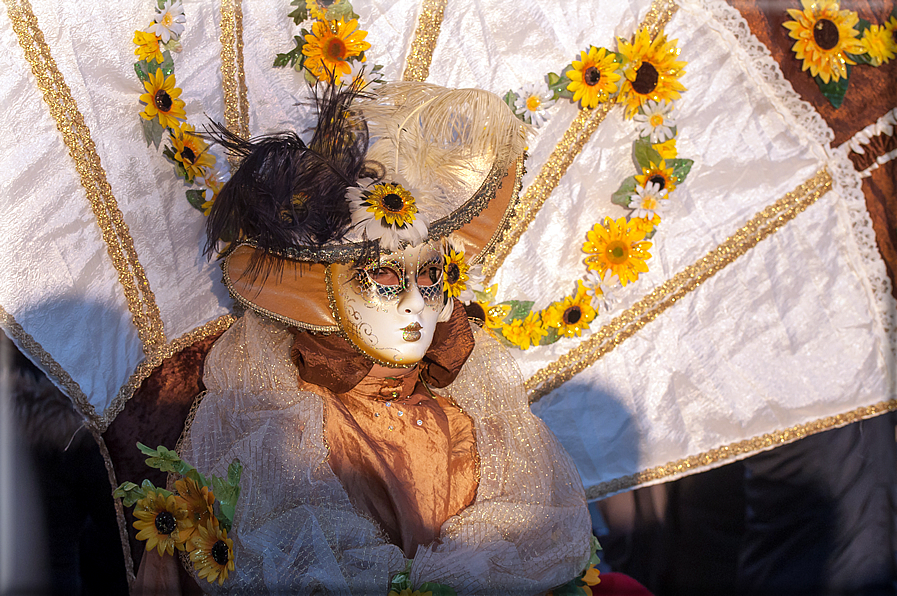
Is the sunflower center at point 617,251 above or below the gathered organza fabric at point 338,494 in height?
above

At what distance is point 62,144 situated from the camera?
4.98 feet

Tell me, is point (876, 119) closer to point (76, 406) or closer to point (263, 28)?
point (263, 28)

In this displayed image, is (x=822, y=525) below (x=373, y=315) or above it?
below

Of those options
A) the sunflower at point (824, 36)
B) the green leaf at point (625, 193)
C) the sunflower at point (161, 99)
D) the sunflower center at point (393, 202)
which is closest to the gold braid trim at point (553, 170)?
the green leaf at point (625, 193)

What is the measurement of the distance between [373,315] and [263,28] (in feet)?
2.70

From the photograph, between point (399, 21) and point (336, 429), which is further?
point (399, 21)

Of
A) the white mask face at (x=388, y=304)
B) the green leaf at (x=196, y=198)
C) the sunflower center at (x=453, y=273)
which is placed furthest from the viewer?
the green leaf at (x=196, y=198)

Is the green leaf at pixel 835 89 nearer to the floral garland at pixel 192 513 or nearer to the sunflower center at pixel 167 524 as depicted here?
the floral garland at pixel 192 513

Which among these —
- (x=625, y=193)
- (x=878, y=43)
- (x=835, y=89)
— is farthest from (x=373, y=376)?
(x=878, y=43)

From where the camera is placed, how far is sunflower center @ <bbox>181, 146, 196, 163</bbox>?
5.40 ft

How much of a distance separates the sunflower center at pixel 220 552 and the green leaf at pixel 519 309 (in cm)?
101

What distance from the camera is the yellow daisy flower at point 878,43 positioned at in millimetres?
1897

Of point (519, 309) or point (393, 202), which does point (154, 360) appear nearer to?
point (393, 202)

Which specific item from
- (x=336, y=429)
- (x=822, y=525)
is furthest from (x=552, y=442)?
(x=822, y=525)
